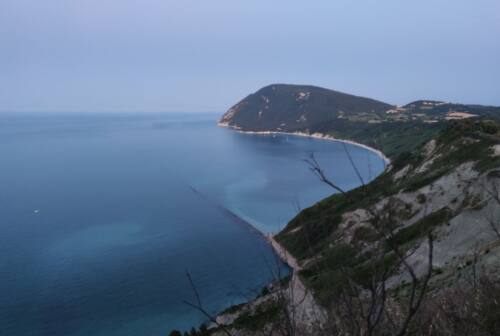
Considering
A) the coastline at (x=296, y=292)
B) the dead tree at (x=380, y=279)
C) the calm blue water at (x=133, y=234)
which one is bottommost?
the calm blue water at (x=133, y=234)

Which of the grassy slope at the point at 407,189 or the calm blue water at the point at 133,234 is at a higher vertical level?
the grassy slope at the point at 407,189

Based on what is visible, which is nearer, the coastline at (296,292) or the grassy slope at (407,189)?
the coastline at (296,292)

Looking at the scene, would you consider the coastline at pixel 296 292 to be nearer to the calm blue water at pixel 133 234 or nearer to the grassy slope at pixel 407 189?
the grassy slope at pixel 407 189

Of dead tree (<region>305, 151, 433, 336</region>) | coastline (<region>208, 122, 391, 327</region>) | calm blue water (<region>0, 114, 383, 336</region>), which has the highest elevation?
dead tree (<region>305, 151, 433, 336</region>)

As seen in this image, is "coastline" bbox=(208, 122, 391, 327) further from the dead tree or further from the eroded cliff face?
the dead tree

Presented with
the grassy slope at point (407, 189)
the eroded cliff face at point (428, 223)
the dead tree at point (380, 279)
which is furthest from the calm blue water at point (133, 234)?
the eroded cliff face at point (428, 223)

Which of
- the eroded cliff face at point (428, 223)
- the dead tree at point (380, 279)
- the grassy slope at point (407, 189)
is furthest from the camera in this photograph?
the grassy slope at point (407, 189)

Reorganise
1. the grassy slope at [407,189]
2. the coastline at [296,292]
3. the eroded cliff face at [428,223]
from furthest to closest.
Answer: the grassy slope at [407,189] < the eroded cliff face at [428,223] < the coastline at [296,292]

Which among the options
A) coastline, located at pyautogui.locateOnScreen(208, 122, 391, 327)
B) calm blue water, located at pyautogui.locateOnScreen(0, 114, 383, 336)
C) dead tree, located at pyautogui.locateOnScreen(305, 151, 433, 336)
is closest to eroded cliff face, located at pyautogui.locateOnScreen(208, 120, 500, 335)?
coastline, located at pyautogui.locateOnScreen(208, 122, 391, 327)

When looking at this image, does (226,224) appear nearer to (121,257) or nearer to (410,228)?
(121,257)
